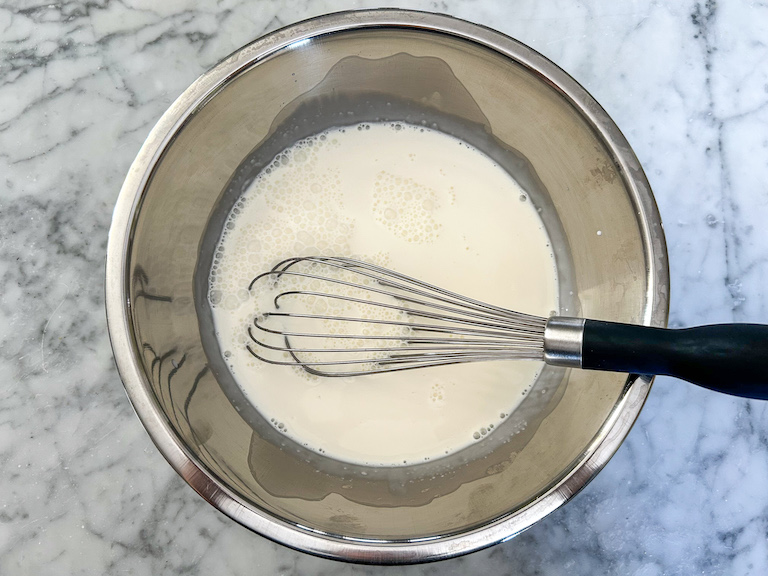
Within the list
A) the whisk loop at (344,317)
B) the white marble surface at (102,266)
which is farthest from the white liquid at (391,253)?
the white marble surface at (102,266)

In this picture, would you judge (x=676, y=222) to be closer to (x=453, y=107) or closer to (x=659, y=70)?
(x=659, y=70)

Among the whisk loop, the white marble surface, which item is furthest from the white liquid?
the white marble surface

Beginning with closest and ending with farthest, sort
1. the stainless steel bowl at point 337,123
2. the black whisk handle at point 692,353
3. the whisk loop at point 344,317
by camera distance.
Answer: the black whisk handle at point 692,353
the stainless steel bowl at point 337,123
the whisk loop at point 344,317

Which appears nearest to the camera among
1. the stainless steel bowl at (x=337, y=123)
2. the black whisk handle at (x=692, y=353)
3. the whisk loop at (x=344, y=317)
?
the black whisk handle at (x=692, y=353)

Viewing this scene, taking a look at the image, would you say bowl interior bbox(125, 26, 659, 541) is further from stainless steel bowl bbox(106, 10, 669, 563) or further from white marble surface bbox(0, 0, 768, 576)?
white marble surface bbox(0, 0, 768, 576)

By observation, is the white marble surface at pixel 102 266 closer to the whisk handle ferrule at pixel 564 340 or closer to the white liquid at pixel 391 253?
the white liquid at pixel 391 253

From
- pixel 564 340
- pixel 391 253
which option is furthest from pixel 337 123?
pixel 564 340

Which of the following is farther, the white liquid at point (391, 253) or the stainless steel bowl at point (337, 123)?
the white liquid at point (391, 253)

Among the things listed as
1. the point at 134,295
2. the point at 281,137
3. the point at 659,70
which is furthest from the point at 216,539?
the point at 659,70
